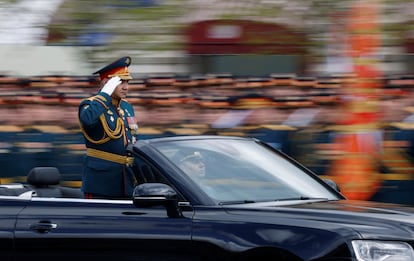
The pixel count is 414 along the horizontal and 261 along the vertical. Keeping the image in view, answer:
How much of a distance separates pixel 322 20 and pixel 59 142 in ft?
10.2

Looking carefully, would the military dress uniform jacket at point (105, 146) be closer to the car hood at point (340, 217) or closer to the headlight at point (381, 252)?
the car hood at point (340, 217)

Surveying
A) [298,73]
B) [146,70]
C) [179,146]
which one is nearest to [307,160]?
[298,73]

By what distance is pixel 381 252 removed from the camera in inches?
217

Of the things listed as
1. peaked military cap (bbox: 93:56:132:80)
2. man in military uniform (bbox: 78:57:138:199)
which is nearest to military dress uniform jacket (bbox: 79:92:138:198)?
man in military uniform (bbox: 78:57:138:199)

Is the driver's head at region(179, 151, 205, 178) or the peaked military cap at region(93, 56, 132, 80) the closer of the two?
the driver's head at region(179, 151, 205, 178)

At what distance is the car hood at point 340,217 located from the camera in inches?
219

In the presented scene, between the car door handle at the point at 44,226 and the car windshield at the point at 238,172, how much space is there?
738mm

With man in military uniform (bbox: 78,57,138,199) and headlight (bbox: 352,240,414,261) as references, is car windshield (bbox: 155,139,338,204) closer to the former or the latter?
man in military uniform (bbox: 78,57,138,199)

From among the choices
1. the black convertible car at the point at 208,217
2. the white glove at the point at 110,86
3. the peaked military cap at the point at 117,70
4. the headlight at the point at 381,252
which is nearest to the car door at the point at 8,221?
the black convertible car at the point at 208,217

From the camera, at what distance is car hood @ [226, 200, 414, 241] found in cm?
557

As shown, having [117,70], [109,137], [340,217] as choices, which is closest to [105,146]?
[109,137]

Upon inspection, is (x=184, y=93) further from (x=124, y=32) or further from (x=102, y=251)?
(x=102, y=251)

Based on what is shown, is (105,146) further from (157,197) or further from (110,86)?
(157,197)

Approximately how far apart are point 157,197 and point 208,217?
0.94ft
